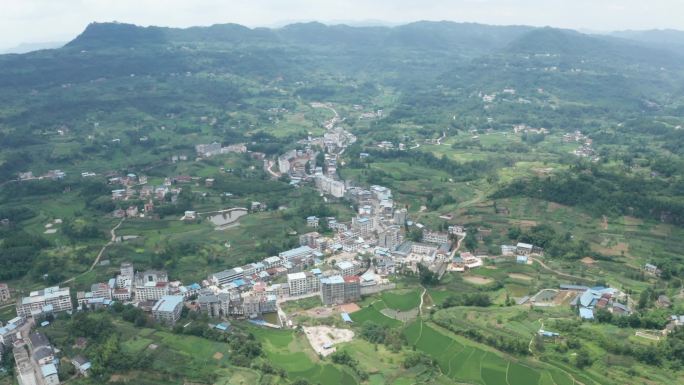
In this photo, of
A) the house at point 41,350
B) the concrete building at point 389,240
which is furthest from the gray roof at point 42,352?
the concrete building at point 389,240

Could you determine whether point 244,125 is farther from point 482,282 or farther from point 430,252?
point 482,282

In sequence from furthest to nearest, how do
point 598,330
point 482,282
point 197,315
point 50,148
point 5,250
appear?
point 50,148 < point 5,250 < point 482,282 < point 197,315 < point 598,330

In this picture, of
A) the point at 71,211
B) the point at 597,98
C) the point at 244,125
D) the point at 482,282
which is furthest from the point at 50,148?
the point at 597,98

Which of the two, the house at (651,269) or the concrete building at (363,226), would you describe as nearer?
the house at (651,269)

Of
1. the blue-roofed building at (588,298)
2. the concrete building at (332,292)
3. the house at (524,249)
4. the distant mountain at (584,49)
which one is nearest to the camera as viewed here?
the blue-roofed building at (588,298)

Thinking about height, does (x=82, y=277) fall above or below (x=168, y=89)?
below

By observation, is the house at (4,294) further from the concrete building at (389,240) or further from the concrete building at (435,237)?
the concrete building at (435,237)

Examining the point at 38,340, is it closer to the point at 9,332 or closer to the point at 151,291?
the point at 9,332
